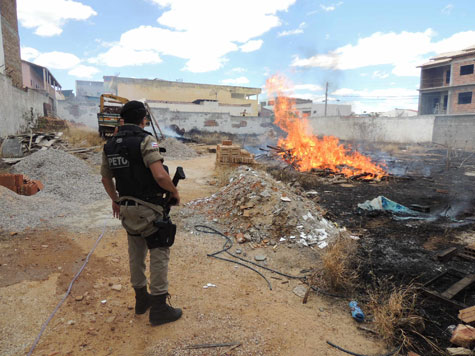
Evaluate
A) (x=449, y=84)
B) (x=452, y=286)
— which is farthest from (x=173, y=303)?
(x=449, y=84)

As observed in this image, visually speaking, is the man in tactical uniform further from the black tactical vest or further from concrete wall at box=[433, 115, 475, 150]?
concrete wall at box=[433, 115, 475, 150]

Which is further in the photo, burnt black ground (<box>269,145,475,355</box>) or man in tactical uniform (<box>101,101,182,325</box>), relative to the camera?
burnt black ground (<box>269,145,475,355</box>)

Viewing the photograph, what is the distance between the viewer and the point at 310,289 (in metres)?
3.63

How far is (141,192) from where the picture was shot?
2.69m

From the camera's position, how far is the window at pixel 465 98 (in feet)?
95.3

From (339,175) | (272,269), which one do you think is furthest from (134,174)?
(339,175)

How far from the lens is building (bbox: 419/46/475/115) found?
1132 inches

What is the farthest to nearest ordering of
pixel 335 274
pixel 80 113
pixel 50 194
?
pixel 80 113
pixel 50 194
pixel 335 274

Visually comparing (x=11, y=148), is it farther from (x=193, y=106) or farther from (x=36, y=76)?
(x=36, y=76)

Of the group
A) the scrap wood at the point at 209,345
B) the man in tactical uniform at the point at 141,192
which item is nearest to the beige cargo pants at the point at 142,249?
the man in tactical uniform at the point at 141,192

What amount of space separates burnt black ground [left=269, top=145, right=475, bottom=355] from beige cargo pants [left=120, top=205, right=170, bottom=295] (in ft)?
8.23

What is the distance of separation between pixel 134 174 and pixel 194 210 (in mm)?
3702

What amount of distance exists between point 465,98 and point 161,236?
37.3 metres

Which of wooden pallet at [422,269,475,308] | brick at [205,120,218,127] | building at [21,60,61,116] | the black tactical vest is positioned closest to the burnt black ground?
wooden pallet at [422,269,475,308]
